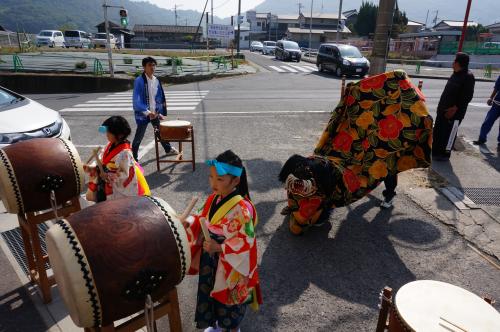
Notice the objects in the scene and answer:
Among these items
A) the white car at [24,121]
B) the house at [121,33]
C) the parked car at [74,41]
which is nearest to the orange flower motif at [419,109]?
the white car at [24,121]

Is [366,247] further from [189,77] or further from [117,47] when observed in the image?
[117,47]

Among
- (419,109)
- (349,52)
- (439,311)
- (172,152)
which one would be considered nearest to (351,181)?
(419,109)

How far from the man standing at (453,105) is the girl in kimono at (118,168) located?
5748mm

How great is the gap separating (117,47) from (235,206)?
39.4m

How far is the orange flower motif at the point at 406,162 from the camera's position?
15.1ft

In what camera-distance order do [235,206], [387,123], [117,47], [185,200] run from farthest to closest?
[117,47] → [185,200] → [387,123] → [235,206]

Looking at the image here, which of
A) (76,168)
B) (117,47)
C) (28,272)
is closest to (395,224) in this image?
(76,168)

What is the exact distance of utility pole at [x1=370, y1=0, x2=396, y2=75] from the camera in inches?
296

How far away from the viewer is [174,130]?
5.86m

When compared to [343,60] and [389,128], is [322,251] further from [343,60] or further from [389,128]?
[343,60]

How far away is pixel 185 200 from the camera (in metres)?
5.14

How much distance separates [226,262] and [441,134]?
6.09 metres

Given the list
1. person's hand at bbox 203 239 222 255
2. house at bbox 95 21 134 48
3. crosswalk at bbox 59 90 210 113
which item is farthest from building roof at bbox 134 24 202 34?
person's hand at bbox 203 239 222 255

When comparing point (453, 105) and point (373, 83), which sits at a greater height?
point (373, 83)
